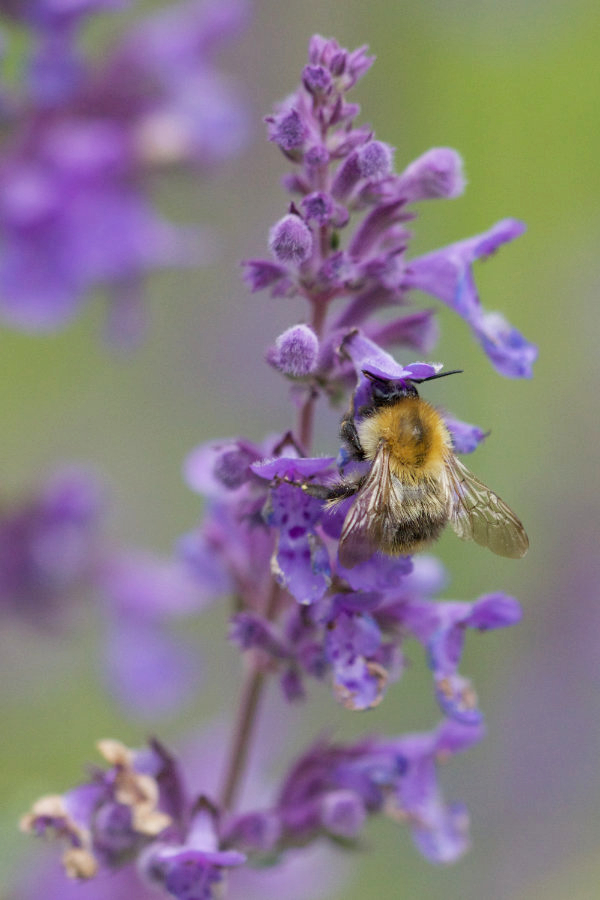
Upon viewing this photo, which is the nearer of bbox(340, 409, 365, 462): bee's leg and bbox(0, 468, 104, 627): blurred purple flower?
bbox(340, 409, 365, 462): bee's leg

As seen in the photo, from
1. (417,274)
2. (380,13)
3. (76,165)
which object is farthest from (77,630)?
(380,13)

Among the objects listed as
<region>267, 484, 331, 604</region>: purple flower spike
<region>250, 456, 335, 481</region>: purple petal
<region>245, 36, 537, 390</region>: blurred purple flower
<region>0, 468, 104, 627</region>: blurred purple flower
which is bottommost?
<region>267, 484, 331, 604</region>: purple flower spike

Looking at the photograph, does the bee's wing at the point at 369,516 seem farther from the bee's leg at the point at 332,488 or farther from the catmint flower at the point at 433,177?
the catmint flower at the point at 433,177

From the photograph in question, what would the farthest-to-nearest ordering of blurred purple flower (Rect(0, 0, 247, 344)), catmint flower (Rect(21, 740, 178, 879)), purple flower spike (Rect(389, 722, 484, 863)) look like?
blurred purple flower (Rect(0, 0, 247, 344)) < purple flower spike (Rect(389, 722, 484, 863)) < catmint flower (Rect(21, 740, 178, 879))

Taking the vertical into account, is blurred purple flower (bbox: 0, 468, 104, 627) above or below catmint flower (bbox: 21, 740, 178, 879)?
above

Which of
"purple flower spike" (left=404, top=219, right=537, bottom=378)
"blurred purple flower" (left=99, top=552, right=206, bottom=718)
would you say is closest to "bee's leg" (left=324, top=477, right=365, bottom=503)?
"purple flower spike" (left=404, top=219, right=537, bottom=378)

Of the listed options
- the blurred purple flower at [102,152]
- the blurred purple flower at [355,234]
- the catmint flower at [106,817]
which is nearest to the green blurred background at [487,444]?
the blurred purple flower at [102,152]

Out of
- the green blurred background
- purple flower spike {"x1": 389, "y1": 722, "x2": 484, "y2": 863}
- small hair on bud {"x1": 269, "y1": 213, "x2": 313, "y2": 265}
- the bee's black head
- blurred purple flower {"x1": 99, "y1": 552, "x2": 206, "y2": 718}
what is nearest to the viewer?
small hair on bud {"x1": 269, "y1": 213, "x2": 313, "y2": 265}

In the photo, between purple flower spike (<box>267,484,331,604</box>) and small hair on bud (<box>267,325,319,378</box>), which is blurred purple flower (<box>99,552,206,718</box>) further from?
small hair on bud (<box>267,325,319,378</box>)
